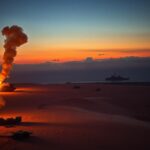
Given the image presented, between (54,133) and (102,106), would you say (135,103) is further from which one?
(54,133)

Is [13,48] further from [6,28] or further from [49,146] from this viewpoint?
[49,146]

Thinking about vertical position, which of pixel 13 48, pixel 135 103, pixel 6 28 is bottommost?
pixel 135 103

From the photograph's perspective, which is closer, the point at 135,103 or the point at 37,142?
the point at 37,142

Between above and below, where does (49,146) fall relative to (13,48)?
below

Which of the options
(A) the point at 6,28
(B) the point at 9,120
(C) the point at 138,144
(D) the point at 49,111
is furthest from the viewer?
(A) the point at 6,28

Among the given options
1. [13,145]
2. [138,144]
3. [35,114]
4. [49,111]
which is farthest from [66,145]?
[49,111]

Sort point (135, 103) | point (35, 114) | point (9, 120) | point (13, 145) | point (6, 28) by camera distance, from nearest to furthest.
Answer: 1. point (13, 145)
2. point (9, 120)
3. point (35, 114)
4. point (135, 103)
5. point (6, 28)

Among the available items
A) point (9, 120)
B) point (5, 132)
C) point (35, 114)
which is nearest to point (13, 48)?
point (35, 114)
